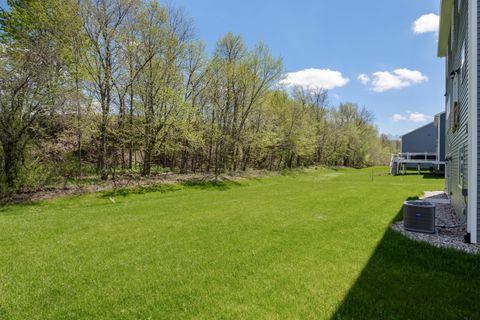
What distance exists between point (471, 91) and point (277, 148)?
2548 centimetres

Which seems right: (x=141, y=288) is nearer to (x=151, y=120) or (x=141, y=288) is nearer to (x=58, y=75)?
(x=58, y=75)

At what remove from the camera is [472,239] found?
529cm

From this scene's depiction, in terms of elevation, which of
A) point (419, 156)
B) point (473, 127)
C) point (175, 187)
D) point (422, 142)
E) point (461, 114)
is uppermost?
point (422, 142)

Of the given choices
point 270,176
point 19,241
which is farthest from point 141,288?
point 270,176

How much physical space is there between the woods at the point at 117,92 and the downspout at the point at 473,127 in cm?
1316

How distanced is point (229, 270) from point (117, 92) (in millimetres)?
14023

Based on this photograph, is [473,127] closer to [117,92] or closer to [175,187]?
[175,187]

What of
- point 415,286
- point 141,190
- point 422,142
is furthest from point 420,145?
point 415,286

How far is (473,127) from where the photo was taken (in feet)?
17.3

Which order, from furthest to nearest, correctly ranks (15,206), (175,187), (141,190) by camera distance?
(175,187) → (141,190) → (15,206)

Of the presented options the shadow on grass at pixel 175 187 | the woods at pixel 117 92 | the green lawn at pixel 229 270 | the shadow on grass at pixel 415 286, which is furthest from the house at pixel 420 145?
the shadow on grass at pixel 415 286

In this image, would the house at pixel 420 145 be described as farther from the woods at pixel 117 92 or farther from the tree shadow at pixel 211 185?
the tree shadow at pixel 211 185

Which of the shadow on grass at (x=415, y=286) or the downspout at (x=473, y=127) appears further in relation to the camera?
the downspout at (x=473, y=127)

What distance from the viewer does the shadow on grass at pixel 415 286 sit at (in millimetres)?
3045
